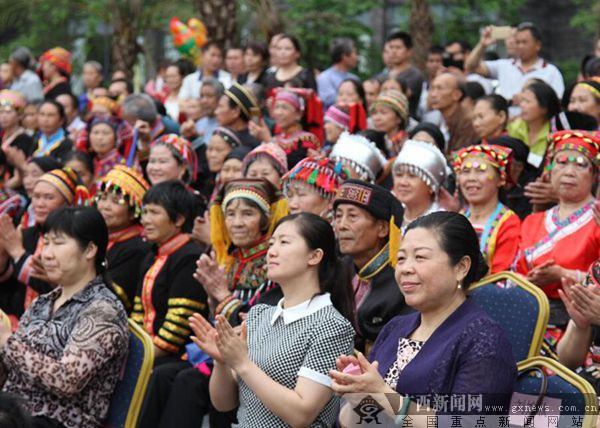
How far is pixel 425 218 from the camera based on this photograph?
152 inches

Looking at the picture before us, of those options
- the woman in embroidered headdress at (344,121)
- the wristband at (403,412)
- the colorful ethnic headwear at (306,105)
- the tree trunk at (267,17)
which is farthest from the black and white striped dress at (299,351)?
the tree trunk at (267,17)

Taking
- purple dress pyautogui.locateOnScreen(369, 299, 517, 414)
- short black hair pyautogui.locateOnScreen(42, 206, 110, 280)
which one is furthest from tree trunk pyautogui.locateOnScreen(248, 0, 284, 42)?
purple dress pyautogui.locateOnScreen(369, 299, 517, 414)

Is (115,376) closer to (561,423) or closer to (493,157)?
(561,423)

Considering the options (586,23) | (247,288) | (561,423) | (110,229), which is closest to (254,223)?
(247,288)

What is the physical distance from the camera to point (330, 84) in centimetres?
1077

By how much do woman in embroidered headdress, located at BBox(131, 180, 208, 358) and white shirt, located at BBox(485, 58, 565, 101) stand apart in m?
4.35

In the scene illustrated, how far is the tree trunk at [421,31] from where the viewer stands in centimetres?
1423

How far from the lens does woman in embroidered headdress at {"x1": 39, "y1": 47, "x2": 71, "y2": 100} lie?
42.4ft

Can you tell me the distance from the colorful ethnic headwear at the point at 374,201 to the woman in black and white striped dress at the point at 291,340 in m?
0.60

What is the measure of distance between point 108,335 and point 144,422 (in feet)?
3.34

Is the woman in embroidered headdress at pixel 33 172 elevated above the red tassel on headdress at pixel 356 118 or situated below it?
below

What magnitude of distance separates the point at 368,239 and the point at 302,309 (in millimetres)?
897

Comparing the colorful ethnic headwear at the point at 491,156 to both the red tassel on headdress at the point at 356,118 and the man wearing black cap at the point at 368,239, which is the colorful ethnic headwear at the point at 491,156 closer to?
the man wearing black cap at the point at 368,239

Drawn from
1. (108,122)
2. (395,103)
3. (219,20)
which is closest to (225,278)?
(395,103)
